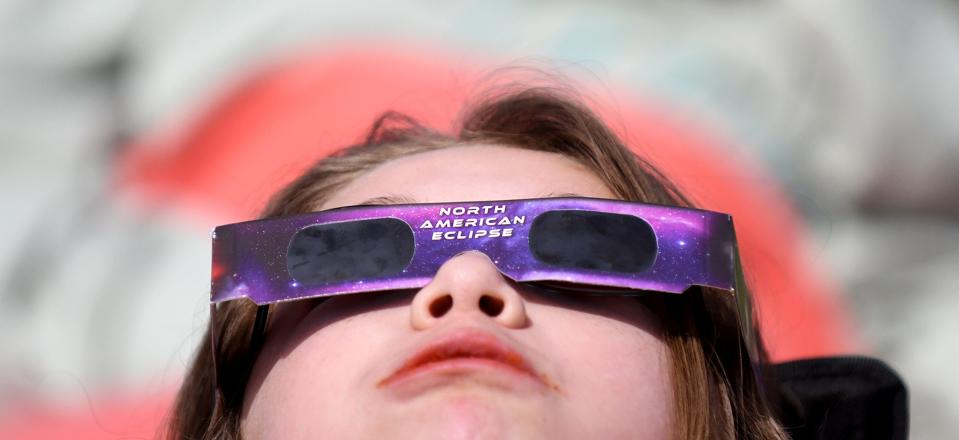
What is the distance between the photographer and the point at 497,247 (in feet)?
3.05

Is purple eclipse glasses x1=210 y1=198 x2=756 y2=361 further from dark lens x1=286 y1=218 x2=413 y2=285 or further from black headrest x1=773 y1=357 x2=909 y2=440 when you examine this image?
black headrest x1=773 y1=357 x2=909 y2=440

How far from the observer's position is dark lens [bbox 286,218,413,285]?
941 millimetres

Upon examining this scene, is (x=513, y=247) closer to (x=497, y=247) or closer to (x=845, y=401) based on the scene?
(x=497, y=247)

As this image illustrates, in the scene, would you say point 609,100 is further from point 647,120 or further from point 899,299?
point 899,299

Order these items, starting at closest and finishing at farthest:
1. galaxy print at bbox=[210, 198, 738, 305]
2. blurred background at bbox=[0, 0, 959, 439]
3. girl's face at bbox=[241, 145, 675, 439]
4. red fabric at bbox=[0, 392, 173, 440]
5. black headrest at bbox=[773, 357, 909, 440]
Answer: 1. girl's face at bbox=[241, 145, 675, 439]
2. galaxy print at bbox=[210, 198, 738, 305]
3. black headrest at bbox=[773, 357, 909, 440]
4. red fabric at bbox=[0, 392, 173, 440]
5. blurred background at bbox=[0, 0, 959, 439]

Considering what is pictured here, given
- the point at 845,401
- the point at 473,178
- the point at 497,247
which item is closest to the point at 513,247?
the point at 497,247

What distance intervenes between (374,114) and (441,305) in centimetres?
93

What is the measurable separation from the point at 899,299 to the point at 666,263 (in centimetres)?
114

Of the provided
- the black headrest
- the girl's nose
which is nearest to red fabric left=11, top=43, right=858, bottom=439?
the black headrest

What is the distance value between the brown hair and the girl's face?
0.04m

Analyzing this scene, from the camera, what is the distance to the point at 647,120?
5.95 ft

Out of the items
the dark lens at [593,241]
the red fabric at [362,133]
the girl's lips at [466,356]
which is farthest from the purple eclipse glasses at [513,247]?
the red fabric at [362,133]

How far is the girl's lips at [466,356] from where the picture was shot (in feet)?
2.66

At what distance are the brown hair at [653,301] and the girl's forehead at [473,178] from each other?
4 cm
